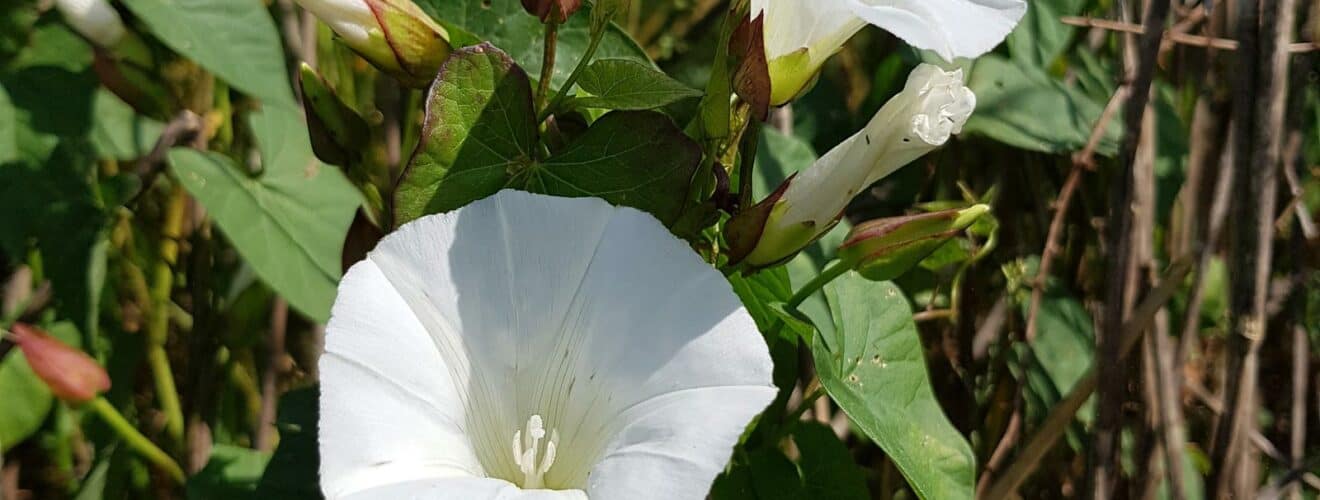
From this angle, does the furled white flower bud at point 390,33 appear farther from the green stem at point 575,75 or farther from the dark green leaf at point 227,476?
the dark green leaf at point 227,476

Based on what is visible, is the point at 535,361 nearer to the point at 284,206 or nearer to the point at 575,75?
the point at 575,75

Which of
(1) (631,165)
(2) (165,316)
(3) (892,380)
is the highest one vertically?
(1) (631,165)

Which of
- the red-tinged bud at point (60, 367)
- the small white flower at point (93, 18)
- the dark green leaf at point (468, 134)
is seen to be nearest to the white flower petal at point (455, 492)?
the dark green leaf at point (468, 134)

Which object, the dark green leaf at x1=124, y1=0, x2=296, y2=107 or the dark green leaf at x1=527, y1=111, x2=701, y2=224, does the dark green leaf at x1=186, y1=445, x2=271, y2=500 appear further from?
the dark green leaf at x1=527, y1=111, x2=701, y2=224

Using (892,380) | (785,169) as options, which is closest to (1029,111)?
(785,169)

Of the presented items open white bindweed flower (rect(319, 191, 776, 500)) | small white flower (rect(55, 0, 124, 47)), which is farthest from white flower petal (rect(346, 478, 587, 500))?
small white flower (rect(55, 0, 124, 47))

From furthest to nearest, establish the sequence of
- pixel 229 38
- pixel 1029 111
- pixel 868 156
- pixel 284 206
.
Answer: pixel 1029 111 → pixel 284 206 → pixel 229 38 → pixel 868 156

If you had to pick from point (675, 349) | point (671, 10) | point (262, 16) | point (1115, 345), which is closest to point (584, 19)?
point (262, 16)
